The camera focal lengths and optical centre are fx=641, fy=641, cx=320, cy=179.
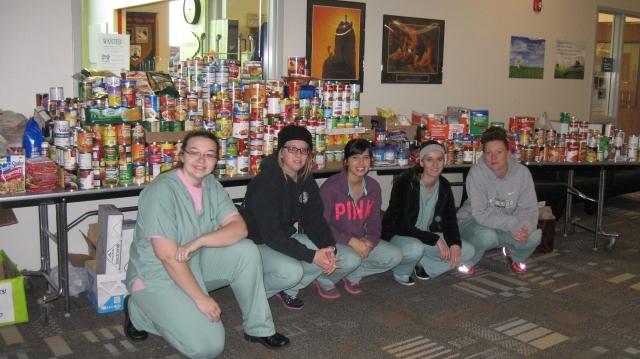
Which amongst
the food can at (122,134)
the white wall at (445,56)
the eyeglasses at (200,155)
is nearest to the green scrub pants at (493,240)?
the white wall at (445,56)

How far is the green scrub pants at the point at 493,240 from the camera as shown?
422 cm

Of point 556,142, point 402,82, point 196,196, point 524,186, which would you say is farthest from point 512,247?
point 196,196

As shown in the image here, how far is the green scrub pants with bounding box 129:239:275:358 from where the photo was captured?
108 inches

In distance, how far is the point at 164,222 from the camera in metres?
2.79

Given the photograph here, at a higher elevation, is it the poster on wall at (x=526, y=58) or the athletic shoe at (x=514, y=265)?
the poster on wall at (x=526, y=58)

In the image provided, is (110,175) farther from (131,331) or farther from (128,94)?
(131,331)

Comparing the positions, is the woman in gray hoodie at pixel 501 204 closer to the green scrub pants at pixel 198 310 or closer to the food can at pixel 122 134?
the green scrub pants at pixel 198 310

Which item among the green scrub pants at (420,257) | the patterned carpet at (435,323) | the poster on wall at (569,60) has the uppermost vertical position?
the poster on wall at (569,60)

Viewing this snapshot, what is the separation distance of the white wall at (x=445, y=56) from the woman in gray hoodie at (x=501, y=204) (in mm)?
1348

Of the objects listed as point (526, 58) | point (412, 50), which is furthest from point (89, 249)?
point (526, 58)

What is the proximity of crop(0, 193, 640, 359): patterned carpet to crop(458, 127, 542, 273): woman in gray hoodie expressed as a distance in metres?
0.21

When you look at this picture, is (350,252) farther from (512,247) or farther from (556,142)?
(556,142)

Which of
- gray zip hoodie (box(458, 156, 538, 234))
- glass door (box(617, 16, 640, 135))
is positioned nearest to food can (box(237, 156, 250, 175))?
gray zip hoodie (box(458, 156, 538, 234))

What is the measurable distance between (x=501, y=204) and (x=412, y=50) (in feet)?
6.06
